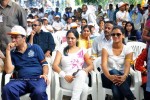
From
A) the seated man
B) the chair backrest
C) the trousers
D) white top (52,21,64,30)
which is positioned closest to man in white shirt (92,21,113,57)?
the chair backrest

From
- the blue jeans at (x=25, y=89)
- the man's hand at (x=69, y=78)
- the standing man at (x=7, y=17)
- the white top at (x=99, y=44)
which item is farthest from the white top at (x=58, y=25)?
the blue jeans at (x=25, y=89)

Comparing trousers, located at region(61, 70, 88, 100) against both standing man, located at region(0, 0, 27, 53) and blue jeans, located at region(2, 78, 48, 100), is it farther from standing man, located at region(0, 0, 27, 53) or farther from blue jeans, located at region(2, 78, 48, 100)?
standing man, located at region(0, 0, 27, 53)

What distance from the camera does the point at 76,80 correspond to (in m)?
4.55

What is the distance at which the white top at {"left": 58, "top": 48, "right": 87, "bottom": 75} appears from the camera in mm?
4953

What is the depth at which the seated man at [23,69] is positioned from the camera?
4.21 metres

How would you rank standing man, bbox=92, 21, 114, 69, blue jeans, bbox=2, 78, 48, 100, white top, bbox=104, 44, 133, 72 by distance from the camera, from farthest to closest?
standing man, bbox=92, 21, 114, 69 < white top, bbox=104, 44, 133, 72 < blue jeans, bbox=2, 78, 48, 100

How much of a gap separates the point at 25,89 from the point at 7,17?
147 cm

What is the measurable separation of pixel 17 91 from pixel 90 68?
3.97 feet

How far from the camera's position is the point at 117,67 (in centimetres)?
489

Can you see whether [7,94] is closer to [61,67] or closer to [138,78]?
[61,67]

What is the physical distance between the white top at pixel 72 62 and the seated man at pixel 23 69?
0.43m

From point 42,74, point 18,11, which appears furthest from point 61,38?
point 42,74

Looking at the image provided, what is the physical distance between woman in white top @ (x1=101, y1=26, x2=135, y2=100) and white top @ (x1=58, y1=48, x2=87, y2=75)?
0.38 metres

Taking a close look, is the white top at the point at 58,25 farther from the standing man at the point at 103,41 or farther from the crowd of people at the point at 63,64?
the crowd of people at the point at 63,64
